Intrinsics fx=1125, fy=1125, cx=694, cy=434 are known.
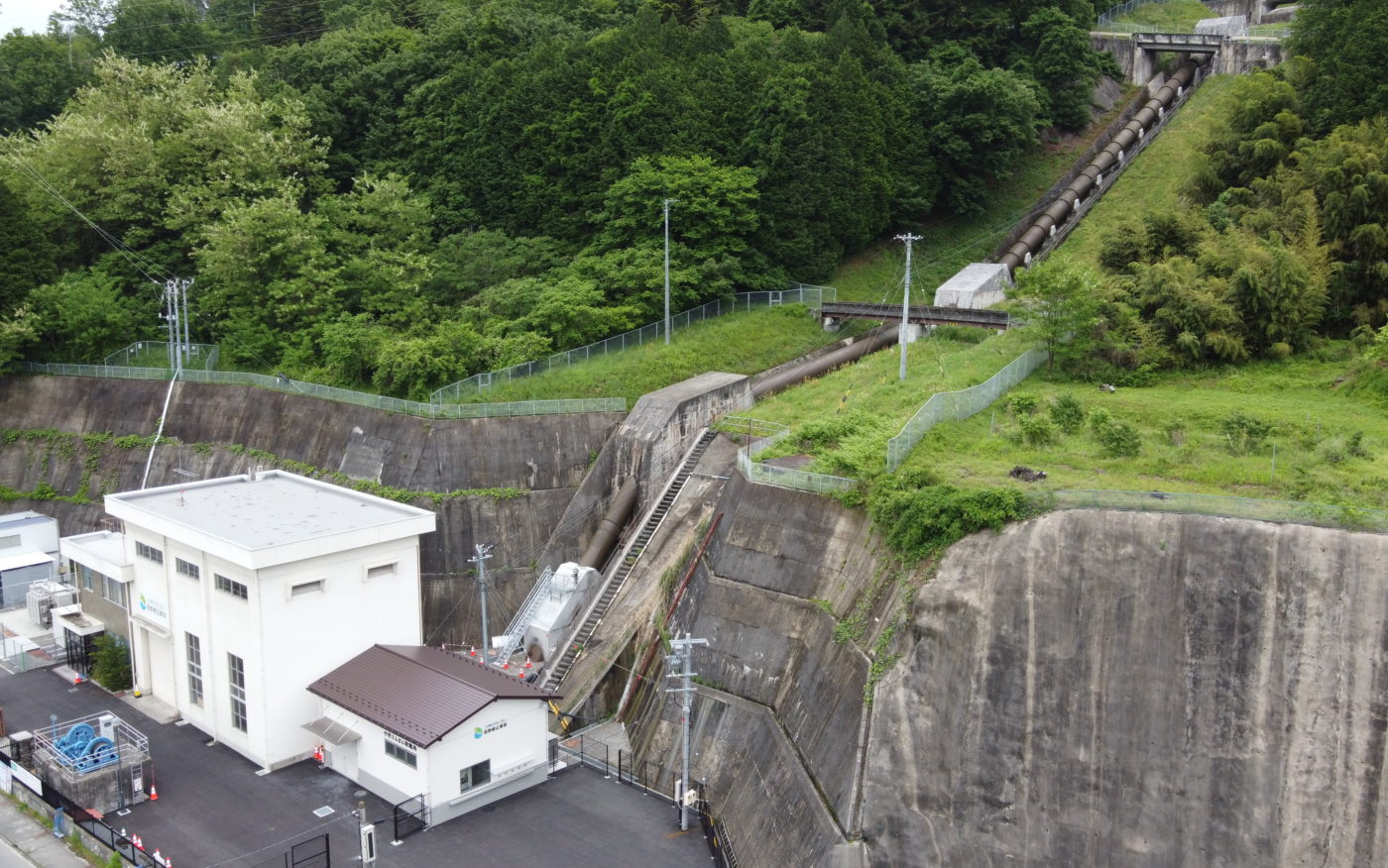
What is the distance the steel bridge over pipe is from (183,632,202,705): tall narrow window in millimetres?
25783

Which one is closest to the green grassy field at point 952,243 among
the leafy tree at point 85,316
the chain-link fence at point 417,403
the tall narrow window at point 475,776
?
the chain-link fence at point 417,403

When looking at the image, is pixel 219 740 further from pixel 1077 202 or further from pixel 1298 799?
pixel 1077 202

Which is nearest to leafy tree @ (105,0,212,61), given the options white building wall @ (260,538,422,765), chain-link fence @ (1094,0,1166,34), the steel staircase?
chain-link fence @ (1094,0,1166,34)

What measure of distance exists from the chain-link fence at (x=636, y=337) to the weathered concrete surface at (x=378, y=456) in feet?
6.90

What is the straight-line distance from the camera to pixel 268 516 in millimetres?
30500

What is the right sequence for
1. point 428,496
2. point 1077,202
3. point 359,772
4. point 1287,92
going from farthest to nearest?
point 1077,202, point 1287,92, point 428,496, point 359,772

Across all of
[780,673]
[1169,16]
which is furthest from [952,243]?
[780,673]

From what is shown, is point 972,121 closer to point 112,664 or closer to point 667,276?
point 667,276

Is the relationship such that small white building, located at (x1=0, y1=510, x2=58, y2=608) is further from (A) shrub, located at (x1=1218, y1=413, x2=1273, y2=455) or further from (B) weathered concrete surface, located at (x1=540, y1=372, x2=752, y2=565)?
(A) shrub, located at (x1=1218, y1=413, x2=1273, y2=455)

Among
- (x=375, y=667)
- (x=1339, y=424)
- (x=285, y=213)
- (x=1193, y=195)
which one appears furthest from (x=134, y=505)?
(x=1193, y=195)

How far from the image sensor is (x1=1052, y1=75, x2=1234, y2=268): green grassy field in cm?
4919

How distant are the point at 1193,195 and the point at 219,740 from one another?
40.3 meters

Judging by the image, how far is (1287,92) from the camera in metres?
44.8

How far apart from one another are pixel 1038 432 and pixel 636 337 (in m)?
19.3
